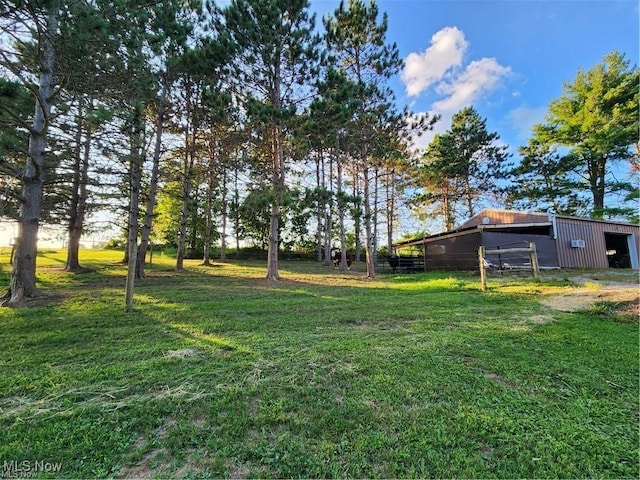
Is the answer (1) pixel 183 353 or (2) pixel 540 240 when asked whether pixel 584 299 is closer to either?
(1) pixel 183 353

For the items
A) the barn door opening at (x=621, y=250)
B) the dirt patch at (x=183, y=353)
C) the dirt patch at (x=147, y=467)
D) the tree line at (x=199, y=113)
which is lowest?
the dirt patch at (x=147, y=467)

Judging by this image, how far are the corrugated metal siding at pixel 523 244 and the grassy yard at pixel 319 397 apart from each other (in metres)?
9.24

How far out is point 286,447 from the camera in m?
1.74

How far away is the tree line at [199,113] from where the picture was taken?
559 centimetres

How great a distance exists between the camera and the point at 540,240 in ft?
45.9

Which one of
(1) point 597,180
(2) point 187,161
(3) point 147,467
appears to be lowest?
(3) point 147,467

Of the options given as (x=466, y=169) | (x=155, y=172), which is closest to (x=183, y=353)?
(x=155, y=172)

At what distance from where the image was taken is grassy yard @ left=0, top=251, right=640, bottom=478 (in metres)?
1.64

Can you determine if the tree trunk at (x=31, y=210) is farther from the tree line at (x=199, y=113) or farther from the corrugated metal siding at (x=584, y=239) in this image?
the corrugated metal siding at (x=584, y=239)

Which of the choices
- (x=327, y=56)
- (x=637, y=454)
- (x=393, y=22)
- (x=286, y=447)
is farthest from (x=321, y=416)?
(x=393, y=22)

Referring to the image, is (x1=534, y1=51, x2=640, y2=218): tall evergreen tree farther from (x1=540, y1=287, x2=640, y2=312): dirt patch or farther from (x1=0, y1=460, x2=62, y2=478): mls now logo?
(x1=0, y1=460, x2=62, y2=478): mls now logo

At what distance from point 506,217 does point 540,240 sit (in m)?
2.47

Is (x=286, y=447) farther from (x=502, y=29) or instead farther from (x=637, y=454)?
(x=502, y=29)

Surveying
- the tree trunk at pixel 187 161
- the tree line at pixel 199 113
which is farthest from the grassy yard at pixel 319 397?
the tree trunk at pixel 187 161
